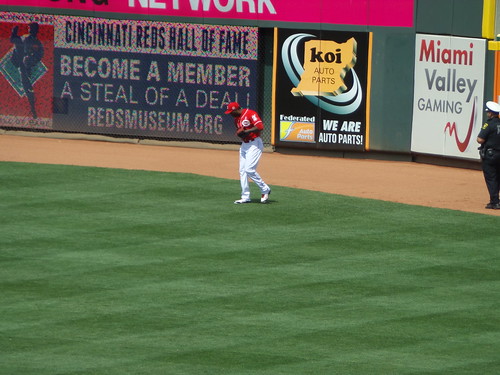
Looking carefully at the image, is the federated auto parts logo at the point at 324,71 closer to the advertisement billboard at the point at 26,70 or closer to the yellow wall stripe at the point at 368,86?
the yellow wall stripe at the point at 368,86

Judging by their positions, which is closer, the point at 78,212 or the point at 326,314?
the point at 326,314

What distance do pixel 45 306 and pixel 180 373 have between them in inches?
106

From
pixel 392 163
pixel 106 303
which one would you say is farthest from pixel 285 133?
pixel 106 303

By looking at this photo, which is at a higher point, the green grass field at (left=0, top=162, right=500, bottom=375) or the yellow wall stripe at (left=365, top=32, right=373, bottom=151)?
the yellow wall stripe at (left=365, top=32, right=373, bottom=151)

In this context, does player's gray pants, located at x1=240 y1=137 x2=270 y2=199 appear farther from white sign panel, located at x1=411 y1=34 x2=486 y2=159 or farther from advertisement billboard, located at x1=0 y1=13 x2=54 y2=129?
advertisement billboard, located at x1=0 y1=13 x2=54 y2=129

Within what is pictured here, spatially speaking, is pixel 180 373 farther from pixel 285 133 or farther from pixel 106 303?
pixel 285 133

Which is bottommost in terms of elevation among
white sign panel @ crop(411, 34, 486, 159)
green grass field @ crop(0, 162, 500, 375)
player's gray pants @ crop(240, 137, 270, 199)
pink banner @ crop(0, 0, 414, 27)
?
green grass field @ crop(0, 162, 500, 375)

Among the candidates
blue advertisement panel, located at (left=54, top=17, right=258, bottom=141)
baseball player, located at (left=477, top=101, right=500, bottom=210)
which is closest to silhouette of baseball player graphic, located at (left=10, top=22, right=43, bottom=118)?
blue advertisement panel, located at (left=54, top=17, right=258, bottom=141)

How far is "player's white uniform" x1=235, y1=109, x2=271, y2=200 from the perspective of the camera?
18484 mm

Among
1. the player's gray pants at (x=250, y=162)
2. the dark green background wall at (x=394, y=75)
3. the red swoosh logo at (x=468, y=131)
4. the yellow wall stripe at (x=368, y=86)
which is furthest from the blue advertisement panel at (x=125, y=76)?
the player's gray pants at (x=250, y=162)

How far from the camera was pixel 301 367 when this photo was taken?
10.9m

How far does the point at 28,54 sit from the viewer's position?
27.4 m

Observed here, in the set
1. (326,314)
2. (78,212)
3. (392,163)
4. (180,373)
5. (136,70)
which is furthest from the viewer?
(136,70)

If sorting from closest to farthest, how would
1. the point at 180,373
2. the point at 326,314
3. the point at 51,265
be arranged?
the point at 180,373, the point at 326,314, the point at 51,265
